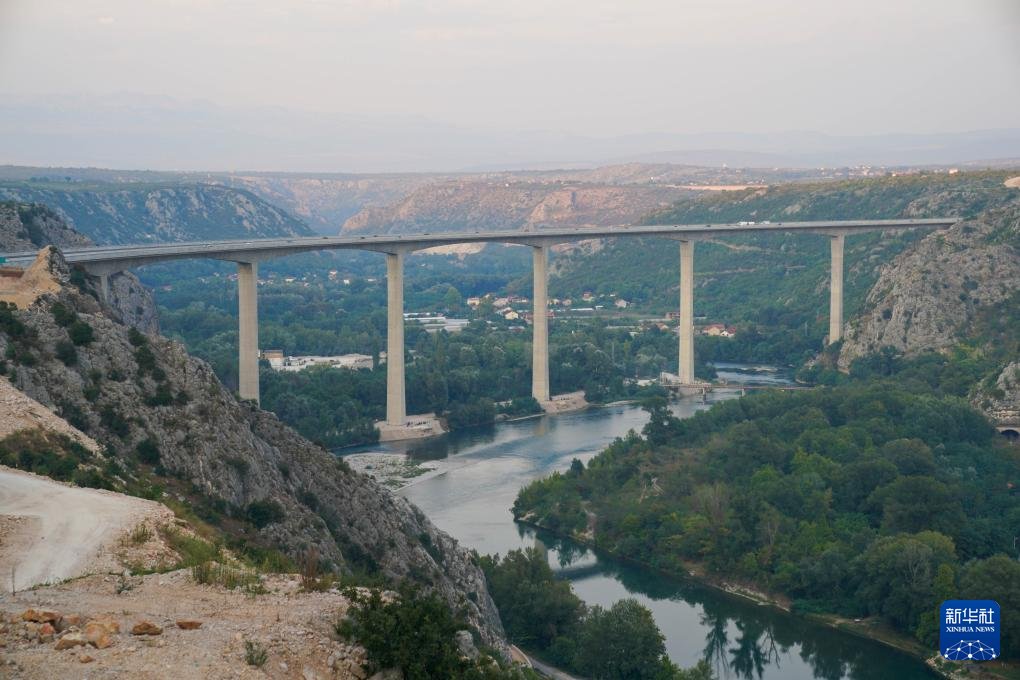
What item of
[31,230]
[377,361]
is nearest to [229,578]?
[31,230]

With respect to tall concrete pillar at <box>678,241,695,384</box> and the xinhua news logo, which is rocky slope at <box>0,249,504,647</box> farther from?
tall concrete pillar at <box>678,241,695,384</box>

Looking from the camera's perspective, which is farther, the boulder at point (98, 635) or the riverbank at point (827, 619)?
the riverbank at point (827, 619)

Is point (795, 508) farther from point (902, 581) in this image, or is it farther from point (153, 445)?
point (153, 445)

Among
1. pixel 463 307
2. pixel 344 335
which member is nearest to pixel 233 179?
pixel 463 307

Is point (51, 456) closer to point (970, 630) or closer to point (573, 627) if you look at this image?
point (573, 627)

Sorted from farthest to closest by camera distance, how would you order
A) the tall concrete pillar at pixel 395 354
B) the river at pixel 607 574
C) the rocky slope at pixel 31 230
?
1. the tall concrete pillar at pixel 395 354
2. the rocky slope at pixel 31 230
3. the river at pixel 607 574

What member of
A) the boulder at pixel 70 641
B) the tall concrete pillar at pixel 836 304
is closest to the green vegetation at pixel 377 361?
the tall concrete pillar at pixel 836 304

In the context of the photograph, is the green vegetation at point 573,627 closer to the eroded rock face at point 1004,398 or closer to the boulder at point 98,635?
the boulder at point 98,635
